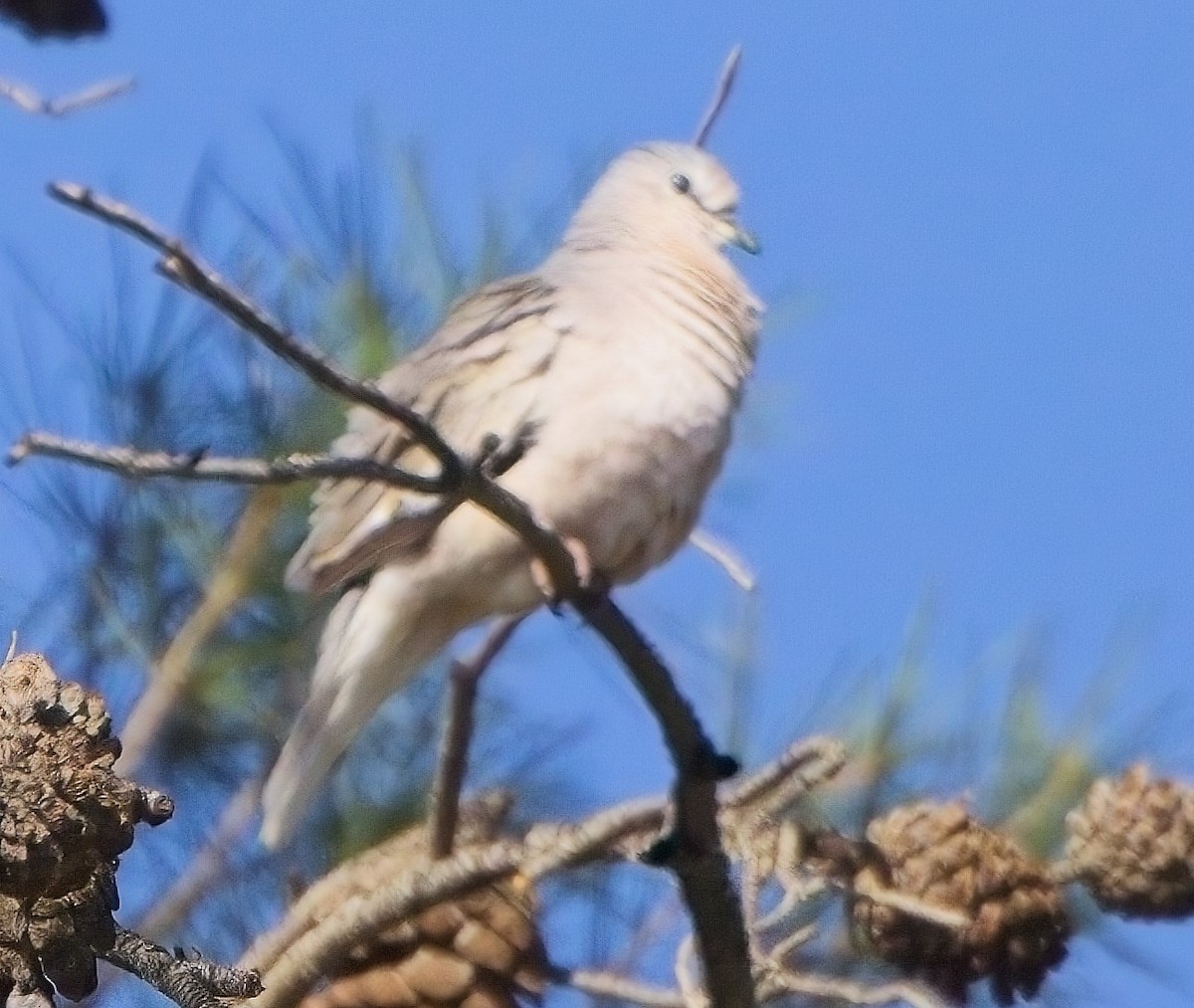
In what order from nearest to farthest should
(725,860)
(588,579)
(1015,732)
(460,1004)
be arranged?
(725,860), (460,1004), (588,579), (1015,732)

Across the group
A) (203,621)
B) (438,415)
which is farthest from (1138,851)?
(203,621)

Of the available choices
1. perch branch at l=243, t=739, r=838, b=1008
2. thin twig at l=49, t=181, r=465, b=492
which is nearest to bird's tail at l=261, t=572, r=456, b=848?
perch branch at l=243, t=739, r=838, b=1008

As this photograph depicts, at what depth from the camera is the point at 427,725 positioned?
8.07 ft

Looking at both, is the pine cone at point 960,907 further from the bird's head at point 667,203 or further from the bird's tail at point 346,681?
the bird's head at point 667,203

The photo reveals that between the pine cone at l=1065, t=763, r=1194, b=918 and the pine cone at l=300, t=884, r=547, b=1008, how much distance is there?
0.63 metres

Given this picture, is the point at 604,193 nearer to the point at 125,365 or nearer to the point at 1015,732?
the point at 125,365

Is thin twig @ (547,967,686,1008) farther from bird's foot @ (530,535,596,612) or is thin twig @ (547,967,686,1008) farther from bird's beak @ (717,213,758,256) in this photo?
bird's beak @ (717,213,758,256)

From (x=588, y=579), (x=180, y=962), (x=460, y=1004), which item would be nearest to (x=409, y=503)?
(x=588, y=579)

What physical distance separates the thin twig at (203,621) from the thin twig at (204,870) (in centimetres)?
13

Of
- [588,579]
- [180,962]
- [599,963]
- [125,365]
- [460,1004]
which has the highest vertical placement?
[125,365]

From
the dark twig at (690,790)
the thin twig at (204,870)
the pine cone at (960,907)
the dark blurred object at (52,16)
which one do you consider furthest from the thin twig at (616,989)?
the dark blurred object at (52,16)

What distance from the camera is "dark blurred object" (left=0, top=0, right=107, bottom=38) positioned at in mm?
1438

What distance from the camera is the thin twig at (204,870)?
194cm

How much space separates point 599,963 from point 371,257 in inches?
38.1
